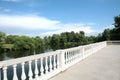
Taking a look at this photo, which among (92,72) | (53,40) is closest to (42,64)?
(92,72)

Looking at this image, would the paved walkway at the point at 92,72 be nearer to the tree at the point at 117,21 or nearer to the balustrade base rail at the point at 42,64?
the balustrade base rail at the point at 42,64

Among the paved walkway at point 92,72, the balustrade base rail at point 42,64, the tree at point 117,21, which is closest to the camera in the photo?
the balustrade base rail at point 42,64

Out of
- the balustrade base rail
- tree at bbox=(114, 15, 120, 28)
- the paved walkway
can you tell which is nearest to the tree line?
tree at bbox=(114, 15, 120, 28)

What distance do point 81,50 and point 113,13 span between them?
1200 inches

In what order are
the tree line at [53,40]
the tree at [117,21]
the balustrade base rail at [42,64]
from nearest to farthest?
the balustrade base rail at [42,64]
the tree at [117,21]
the tree line at [53,40]

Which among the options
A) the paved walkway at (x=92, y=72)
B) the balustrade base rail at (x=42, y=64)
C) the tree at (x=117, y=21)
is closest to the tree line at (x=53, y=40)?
the tree at (x=117, y=21)

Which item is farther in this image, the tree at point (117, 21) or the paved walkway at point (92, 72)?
the tree at point (117, 21)

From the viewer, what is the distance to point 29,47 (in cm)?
6181

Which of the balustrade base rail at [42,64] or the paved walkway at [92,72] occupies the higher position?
the balustrade base rail at [42,64]

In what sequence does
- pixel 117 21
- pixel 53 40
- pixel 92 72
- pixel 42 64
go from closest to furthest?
1. pixel 42 64
2. pixel 92 72
3. pixel 117 21
4. pixel 53 40

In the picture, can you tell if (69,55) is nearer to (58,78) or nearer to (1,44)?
(58,78)

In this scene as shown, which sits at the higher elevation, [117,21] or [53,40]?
[117,21]

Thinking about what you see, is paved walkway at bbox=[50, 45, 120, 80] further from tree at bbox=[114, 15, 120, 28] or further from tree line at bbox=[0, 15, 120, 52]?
tree at bbox=[114, 15, 120, 28]

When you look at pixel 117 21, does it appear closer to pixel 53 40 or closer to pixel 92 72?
pixel 92 72
